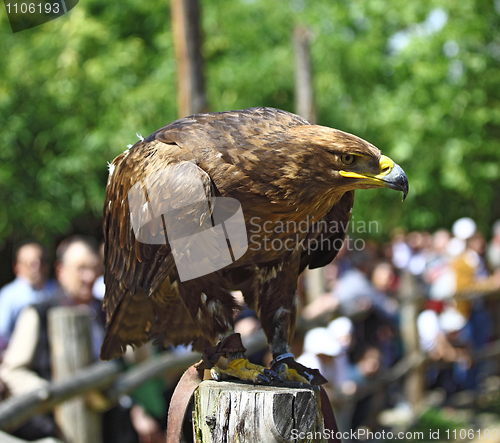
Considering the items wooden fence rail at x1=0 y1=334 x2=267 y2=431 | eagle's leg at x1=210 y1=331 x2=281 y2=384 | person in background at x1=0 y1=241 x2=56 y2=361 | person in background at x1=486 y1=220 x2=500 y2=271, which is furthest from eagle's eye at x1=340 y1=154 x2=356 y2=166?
person in background at x1=486 y1=220 x2=500 y2=271

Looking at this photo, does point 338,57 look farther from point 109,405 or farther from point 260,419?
point 260,419

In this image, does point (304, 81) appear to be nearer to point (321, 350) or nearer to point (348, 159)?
point (321, 350)

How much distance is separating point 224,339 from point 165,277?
329 mm

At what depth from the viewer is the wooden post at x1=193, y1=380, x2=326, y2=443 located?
68.4 inches

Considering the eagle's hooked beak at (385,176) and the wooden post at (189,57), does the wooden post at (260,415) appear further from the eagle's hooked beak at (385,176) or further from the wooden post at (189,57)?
the wooden post at (189,57)

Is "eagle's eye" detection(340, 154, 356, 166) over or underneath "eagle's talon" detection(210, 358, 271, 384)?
over

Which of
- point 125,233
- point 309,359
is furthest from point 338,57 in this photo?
→ point 125,233

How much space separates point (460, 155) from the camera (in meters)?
11.2

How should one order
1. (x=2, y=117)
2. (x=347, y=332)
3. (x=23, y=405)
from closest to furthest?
(x=23, y=405) < (x=347, y=332) < (x=2, y=117)

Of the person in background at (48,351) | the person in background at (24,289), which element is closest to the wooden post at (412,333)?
the person in background at (48,351)

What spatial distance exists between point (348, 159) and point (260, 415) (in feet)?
3.05

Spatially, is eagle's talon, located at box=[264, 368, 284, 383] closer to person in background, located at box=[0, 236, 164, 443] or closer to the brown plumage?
the brown plumage

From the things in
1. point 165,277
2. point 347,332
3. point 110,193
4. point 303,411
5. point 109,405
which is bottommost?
point 347,332

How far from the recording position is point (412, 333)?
7.74 meters
